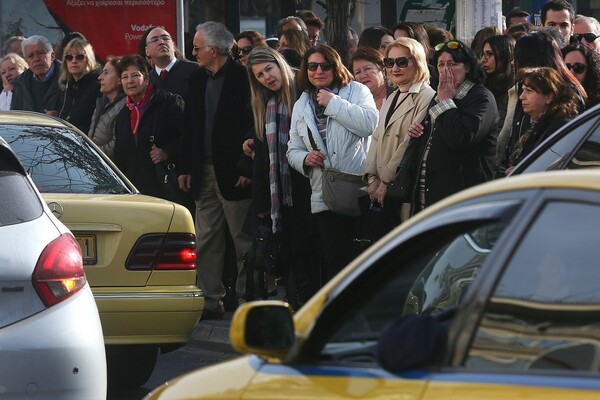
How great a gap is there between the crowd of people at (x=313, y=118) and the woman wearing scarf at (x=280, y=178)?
13 mm

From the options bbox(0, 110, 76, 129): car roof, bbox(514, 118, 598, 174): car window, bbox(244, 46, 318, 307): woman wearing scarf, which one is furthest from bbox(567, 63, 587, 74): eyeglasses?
bbox(514, 118, 598, 174): car window

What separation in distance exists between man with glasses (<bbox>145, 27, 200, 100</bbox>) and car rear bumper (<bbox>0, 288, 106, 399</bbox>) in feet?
22.2

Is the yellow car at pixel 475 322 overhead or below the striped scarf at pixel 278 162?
overhead

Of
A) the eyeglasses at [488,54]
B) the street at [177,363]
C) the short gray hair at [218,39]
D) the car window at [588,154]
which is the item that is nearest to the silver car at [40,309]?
the car window at [588,154]

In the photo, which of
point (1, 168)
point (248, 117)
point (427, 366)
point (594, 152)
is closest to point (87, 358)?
point (1, 168)

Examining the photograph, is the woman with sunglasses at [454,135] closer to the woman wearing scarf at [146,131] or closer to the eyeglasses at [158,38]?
the woman wearing scarf at [146,131]

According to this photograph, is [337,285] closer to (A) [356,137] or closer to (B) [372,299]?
(B) [372,299]

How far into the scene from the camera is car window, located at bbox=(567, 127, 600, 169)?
5.05 m

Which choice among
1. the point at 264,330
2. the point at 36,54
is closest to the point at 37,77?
the point at 36,54

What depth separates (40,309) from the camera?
601 cm

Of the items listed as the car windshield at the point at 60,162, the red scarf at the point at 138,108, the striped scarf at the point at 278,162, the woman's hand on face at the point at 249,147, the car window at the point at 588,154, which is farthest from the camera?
the red scarf at the point at 138,108

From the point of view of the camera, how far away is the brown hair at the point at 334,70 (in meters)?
10.3

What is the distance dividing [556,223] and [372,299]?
28.1 inches

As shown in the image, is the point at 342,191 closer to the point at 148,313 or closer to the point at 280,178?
the point at 280,178
